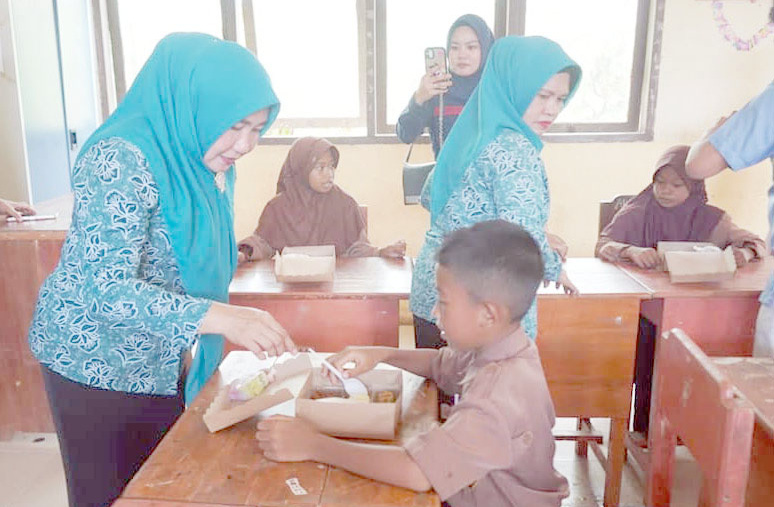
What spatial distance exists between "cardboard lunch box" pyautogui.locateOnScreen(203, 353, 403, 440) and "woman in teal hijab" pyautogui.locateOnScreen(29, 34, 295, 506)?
10 cm

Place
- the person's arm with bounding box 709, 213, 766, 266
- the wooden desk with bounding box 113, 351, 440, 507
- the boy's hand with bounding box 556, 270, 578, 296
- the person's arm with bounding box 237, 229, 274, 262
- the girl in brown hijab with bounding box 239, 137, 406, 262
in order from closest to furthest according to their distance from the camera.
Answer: the wooden desk with bounding box 113, 351, 440, 507 → the boy's hand with bounding box 556, 270, 578, 296 → the person's arm with bounding box 709, 213, 766, 266 → the person's arm with bounding box 237, 229, 274, 262 → the girl in brown hijab with bounding box 239, 137, 406, 262

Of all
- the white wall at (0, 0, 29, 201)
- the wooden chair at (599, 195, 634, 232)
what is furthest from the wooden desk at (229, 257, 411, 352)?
the white wall at (0, 0, 29, 201)

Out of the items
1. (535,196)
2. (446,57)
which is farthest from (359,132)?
(535,196)

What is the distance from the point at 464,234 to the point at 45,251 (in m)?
1.77

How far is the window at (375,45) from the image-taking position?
12.4 ft

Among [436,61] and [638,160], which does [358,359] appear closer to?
[436,61]

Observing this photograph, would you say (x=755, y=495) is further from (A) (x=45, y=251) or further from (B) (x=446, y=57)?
(A) (x=45, y=251)

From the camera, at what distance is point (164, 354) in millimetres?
1273

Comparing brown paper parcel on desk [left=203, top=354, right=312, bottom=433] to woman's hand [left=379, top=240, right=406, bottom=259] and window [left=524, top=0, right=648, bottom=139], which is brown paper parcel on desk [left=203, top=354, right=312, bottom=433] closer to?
woman's hand [left=379, top=240, right=406, bottom=259]

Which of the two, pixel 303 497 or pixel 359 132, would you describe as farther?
pixel 359 132

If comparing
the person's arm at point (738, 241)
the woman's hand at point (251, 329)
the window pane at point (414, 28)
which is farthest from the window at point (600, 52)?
the woman's hand at point (251, 329)

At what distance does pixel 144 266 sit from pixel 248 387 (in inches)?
11.7

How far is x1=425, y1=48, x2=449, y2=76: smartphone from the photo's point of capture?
2.67 meters

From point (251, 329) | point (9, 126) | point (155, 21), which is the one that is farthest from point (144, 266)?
point (155, 21)
